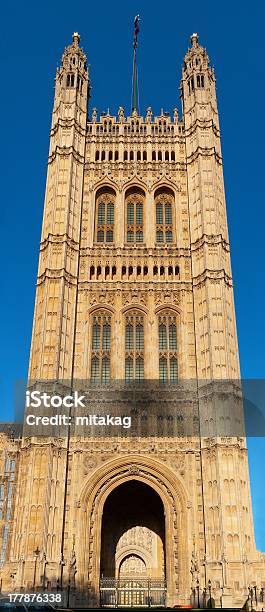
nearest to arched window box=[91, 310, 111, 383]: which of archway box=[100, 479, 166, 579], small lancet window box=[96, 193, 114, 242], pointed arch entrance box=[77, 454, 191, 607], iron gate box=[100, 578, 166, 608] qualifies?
pointed arch entrance box=[77, 454, 191, 607]

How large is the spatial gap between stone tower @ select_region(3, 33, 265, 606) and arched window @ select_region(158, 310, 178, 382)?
0.08 meters

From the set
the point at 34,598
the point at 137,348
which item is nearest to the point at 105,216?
the point at 137,348

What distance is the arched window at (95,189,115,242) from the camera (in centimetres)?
3516

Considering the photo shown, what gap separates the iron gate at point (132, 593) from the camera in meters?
26.3

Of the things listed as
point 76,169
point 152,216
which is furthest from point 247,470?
point 76,169

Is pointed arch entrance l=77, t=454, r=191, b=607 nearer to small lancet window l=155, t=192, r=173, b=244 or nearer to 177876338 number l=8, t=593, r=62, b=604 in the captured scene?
177876338 number l=8, t=593, r=62, b=604

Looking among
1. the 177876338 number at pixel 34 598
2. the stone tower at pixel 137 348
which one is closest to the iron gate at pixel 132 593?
the stone tower at pixel 137 348

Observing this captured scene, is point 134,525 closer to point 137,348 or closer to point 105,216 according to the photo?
point 137,348

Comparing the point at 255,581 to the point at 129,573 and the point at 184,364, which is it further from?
the point at 184,364

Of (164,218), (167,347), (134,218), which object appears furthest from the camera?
(134,218)

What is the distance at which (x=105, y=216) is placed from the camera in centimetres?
3597

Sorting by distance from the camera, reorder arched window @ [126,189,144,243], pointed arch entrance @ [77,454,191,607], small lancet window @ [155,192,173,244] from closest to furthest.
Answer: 1. pointed arch entrance @ [77,454,191,607]
2. small lancet window @ [155,192,173,244]
3. arched window @ [126,189,144,243]

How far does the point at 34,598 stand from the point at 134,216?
21543 millimetres

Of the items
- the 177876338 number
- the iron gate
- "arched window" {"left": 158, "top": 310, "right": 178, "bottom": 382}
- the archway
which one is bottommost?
the 177876338 number
